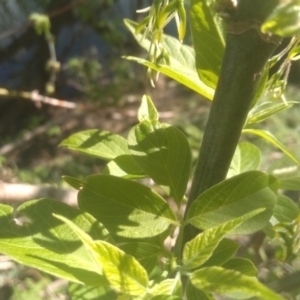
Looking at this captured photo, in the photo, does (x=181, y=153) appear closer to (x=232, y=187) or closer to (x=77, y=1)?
(x=232, y=187)

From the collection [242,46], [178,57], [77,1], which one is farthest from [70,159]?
[242,46]

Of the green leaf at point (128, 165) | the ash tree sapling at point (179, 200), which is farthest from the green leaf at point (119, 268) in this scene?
the green leaf at point (128, 165)

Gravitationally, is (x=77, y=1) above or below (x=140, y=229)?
above

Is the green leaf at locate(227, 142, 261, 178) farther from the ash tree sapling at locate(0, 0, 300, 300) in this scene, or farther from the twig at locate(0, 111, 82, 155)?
the twig at locate(0, 111, 82, 155)

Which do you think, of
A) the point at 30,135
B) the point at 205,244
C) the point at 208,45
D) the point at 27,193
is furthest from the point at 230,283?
the point at 30,135

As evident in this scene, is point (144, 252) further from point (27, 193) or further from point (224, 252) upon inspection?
point (27, 193)

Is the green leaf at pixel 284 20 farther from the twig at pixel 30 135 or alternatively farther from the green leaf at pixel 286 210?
the twig at pixel 30 135

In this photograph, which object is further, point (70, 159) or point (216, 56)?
point (70, 159)
